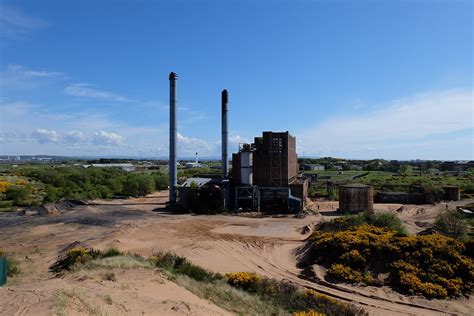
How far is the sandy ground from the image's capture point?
11344mm

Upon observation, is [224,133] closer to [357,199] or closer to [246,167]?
[246,167]

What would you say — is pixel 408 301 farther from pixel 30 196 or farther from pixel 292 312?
pixel 30 196

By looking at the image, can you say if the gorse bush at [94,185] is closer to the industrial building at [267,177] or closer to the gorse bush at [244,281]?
the industrial building at [267,177]

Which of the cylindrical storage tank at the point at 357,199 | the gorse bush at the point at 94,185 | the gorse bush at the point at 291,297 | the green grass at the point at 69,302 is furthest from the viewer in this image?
the gorse bush at the point at 94,185

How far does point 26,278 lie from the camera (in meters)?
16.5

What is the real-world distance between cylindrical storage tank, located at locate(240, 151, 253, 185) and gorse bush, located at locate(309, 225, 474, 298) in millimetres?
18554

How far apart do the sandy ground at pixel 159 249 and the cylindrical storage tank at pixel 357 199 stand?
2007 mm

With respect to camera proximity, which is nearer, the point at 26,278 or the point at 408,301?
the point at 408,301

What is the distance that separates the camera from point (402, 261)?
18000 millimetres

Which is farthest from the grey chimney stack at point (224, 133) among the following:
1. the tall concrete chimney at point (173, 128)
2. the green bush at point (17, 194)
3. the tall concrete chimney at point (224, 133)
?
the green bush at point (17, 194)

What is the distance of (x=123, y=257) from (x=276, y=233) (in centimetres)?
1270

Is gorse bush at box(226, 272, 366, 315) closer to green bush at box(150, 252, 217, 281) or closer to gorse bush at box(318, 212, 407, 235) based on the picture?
green bush at box(150, 252, 217, 281)

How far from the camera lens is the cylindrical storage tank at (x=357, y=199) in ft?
123

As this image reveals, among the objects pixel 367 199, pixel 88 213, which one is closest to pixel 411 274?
pixel 367 199
